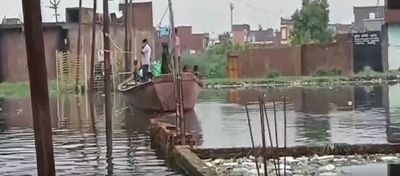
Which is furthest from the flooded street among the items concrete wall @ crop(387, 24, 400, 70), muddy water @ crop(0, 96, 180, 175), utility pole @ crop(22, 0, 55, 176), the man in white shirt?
concrete wall @ crop(387, 24, 400, 70)

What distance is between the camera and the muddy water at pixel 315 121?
15575 millimetres

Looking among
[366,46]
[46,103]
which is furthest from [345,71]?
[46,103]

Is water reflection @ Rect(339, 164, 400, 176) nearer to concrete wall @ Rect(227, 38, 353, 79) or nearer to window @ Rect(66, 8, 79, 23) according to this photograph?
concrete wall @ Rect(227, 38, 353, 79)

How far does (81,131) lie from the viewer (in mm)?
18516

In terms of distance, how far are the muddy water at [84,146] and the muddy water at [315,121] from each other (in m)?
1.43

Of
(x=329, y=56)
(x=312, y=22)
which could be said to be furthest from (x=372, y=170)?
(x=312, y=22)

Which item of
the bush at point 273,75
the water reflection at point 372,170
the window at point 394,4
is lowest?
the bush at point 273,75

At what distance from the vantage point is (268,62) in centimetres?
5203

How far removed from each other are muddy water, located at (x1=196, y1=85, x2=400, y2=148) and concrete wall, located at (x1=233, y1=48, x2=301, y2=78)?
68.2ft

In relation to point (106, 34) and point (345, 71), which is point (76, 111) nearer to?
point (106, 34)

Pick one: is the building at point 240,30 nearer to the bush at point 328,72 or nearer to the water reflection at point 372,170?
the bush at point 328,72

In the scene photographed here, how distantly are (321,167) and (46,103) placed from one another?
209 inches

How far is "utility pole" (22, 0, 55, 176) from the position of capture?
6.99 meters

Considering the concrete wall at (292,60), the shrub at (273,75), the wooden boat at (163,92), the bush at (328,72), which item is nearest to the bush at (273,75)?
the shrub at (273,75)
